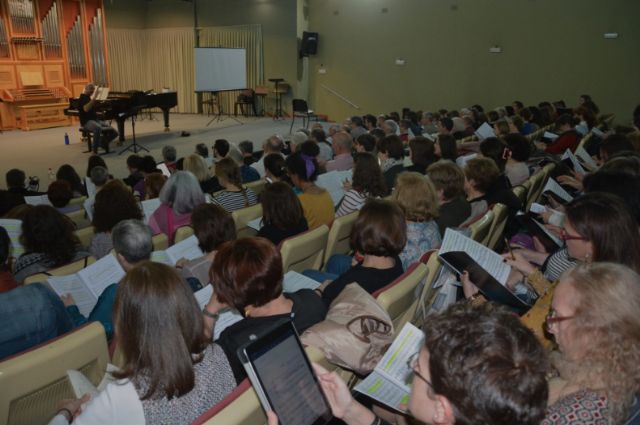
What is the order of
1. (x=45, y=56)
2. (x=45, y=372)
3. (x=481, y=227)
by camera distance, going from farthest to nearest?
(x=45, y=56) → (x=481, y=227) → (x=45, y=372)

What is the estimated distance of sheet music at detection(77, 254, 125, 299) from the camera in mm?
2084

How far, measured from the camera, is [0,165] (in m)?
7.96

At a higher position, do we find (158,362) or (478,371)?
(478,371)

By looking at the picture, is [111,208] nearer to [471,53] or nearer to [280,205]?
[280,205]

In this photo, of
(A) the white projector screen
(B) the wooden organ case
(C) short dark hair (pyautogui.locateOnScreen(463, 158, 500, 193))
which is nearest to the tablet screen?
(C) short dark hair (pyautogui.locateOnScreen(463, 158, 500, 193))

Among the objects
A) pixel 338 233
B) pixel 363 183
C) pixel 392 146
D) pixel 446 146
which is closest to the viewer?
pixel 338 233

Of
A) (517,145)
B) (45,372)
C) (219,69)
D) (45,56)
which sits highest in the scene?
(45,56)

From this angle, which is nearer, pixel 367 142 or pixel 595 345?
pixel 595 345

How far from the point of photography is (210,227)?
251 cm

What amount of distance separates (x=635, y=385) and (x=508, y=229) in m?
2.70

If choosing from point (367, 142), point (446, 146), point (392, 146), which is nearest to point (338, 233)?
point (392, 146)

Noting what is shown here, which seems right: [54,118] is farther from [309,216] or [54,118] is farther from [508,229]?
[508,229]

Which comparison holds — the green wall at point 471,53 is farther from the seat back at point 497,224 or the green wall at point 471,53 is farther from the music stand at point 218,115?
the seat back at point 497,224

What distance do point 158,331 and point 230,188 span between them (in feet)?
8.88
